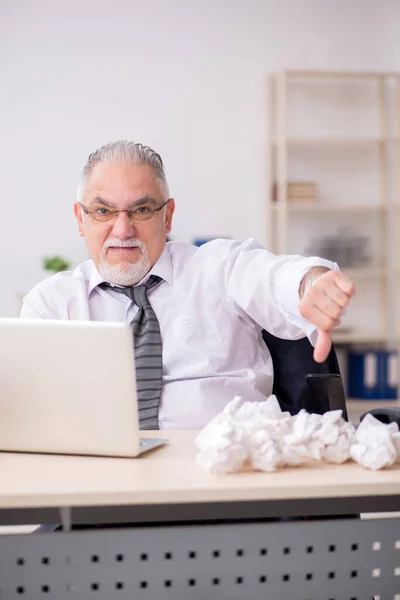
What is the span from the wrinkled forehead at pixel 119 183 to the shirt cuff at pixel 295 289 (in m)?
0.50

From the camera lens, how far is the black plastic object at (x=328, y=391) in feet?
5.86

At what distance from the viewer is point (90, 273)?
2.28m

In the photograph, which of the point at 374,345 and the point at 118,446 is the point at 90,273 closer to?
the point at 118,446

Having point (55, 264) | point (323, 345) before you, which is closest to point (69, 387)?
A: point (323, 345)

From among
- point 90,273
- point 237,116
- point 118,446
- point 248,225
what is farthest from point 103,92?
point 118,446

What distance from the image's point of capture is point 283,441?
1293 millimetres

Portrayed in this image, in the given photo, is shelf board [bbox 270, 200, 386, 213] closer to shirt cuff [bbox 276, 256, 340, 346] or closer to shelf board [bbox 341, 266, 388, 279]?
shelf board [bbox 341, 266, 388, 279]

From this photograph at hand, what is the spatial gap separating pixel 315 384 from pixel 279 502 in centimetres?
63

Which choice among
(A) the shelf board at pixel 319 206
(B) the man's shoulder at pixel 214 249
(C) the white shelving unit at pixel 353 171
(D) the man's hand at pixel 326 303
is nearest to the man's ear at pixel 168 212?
(B) the man's shoulder at pixel 214 249

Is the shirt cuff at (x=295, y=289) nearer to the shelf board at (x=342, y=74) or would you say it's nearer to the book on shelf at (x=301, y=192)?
the book on shelf at (x=301, y=192)

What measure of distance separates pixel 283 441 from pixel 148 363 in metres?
0.81

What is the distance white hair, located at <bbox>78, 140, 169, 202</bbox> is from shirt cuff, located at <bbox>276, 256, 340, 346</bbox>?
1.72 feet

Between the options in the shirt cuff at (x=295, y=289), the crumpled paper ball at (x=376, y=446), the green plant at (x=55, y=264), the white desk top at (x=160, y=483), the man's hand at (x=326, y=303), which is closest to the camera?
the white desk top at (x=160, y=483)

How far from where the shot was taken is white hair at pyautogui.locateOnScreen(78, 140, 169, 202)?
86.4 inches
